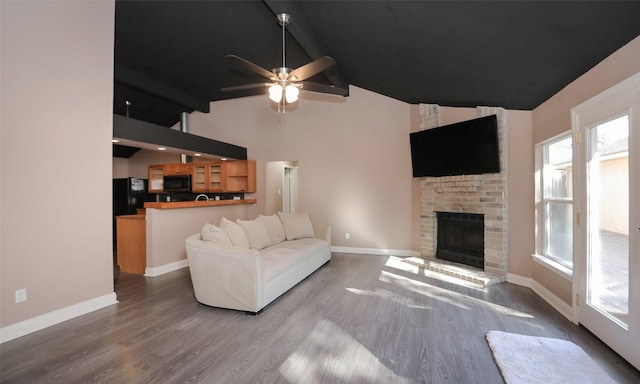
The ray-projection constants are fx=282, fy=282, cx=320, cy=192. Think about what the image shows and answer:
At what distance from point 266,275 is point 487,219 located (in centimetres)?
315

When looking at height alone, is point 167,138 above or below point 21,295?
above

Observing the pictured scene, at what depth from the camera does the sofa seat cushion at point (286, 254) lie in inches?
123

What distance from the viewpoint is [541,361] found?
1988mm

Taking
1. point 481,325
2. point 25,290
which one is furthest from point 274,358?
point 25,290

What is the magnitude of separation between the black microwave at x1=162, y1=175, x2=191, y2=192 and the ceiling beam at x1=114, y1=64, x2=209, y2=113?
63.6 inches

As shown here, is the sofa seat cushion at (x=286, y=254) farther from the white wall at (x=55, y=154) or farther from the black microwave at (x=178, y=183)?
the black microwave at (x=178, y=183)

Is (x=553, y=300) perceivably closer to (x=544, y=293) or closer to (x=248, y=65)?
(x=544, y=293)

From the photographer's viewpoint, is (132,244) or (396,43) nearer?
(396,43)

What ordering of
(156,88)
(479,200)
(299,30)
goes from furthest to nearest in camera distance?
(156,88)
(479,200)
(299,30)

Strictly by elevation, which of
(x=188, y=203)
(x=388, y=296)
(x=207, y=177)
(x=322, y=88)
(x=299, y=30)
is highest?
(x=299, y=30)

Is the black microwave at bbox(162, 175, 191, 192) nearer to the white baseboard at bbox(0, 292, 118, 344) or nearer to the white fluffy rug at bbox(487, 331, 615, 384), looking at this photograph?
the white baseboard at bbox(0, 292, 118, 344)

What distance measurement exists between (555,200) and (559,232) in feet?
1.21

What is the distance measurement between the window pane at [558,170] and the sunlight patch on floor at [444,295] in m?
1.38

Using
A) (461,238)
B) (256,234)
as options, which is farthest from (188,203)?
(461,238)
